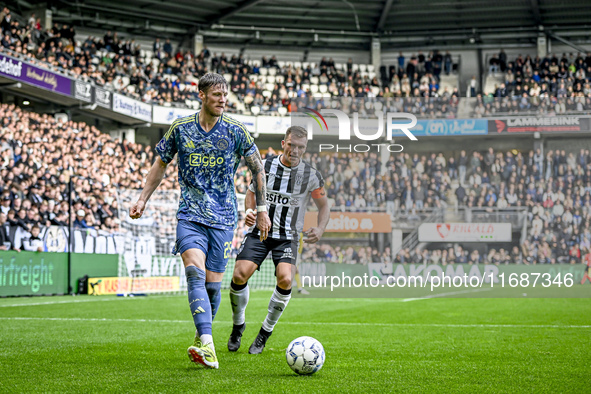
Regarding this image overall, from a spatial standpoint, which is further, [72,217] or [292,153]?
[72,217]

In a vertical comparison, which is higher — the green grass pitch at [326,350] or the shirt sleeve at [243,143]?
the shirt sleeve at [243,143]

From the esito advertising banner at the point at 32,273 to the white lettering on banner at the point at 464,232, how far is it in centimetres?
1013

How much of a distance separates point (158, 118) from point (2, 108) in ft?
44.0

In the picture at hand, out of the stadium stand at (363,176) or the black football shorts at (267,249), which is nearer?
the black football shorts at (267,249)

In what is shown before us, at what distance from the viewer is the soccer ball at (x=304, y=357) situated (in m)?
5.52

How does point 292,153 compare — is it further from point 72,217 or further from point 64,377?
point 72,217

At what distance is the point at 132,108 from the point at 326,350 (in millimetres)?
30565

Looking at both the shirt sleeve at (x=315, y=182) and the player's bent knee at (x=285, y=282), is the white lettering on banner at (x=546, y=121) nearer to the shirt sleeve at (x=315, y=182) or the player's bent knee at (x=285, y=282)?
the shirt sleeve at (x=315, y=182)

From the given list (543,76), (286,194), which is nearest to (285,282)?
(286,194)

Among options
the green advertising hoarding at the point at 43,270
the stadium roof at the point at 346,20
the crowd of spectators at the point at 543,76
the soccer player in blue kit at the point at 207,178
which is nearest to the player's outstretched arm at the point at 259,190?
the soccer player in blue kit at the point at 207,178

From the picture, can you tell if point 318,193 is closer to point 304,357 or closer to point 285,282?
point 285,282

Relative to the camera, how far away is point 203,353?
18.0ft

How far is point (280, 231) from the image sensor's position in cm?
745

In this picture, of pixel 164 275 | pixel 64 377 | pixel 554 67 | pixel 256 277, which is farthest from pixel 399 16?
pixel 64 377
